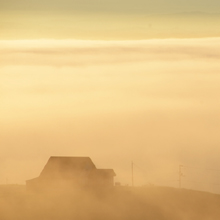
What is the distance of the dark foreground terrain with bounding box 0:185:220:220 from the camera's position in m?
99.2

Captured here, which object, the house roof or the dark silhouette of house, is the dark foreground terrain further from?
the house roof

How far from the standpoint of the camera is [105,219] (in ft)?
320

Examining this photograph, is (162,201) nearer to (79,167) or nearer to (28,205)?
(28,205)

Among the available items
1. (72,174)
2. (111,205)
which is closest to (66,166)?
(72,174)

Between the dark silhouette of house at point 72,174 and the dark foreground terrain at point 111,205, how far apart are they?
19.9 m

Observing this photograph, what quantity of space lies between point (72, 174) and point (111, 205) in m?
40.5

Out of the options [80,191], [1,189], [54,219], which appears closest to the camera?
[54,219]

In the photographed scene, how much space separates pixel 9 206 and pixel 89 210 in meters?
8.19

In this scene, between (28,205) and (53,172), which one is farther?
(53,172)

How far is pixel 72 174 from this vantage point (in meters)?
147

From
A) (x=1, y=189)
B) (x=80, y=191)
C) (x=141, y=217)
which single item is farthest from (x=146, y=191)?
(x=141, y=217)

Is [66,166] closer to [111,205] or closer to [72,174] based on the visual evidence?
[72,174]

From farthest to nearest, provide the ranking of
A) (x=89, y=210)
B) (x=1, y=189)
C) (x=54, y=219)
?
(x=1, y=189)
(x=89, y=210)
(x=54, y=219)

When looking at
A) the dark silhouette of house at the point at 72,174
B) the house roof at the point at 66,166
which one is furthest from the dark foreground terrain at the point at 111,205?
the house roof at the point at 66,166
